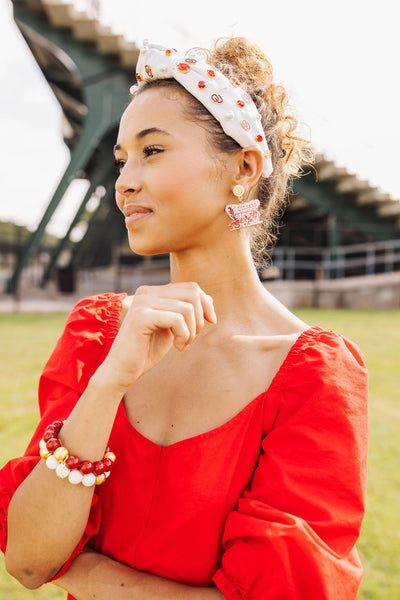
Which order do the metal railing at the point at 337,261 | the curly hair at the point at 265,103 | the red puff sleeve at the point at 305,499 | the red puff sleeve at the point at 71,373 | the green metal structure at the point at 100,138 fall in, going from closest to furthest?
the red puff sleeve at the point at 305,499 < the red puff sleeve at the point at 71,373 < the curly hair at the point at 265,103 < the green metal structure at the point at 100,138 < the metal railing at the point at 337,261

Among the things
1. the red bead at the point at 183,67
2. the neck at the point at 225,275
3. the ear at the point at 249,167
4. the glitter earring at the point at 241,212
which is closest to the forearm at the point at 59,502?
the neck at the point at 225,275

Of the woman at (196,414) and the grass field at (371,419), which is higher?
the woman at (196,414)

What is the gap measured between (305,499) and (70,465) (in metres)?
0.55

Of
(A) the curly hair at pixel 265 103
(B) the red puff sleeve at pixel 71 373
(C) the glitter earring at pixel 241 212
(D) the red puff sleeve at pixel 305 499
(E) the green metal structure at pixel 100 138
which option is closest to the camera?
(D) the red puff sleeve at pixel 305 499

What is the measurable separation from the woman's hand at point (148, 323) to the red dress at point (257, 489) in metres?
0.23

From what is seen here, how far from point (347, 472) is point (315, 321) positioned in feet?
30.7

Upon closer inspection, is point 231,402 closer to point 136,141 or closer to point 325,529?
point 325,529

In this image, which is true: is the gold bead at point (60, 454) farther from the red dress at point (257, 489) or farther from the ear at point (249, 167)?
the ear at point (249, 167)

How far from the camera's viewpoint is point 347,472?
1183mm

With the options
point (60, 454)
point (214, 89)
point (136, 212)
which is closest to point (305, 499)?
point (60, 454)

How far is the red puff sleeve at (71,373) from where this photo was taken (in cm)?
135

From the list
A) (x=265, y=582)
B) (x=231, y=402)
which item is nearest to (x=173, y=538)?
(x=265, y=582)

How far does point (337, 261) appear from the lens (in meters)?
15.3

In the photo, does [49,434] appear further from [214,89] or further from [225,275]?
[214,89]
